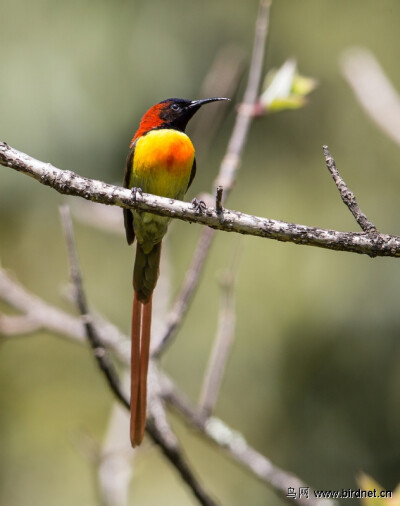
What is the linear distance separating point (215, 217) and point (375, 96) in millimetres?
1669

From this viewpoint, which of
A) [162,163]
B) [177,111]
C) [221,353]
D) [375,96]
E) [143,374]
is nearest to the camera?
[143,374]

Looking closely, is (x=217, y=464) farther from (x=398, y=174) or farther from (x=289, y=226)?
(x=289, y=226)

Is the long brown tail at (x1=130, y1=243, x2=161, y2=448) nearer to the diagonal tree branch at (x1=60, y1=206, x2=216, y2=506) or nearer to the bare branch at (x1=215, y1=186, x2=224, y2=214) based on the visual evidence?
the diagonal tree branch at (x1=60, y1=206, x2=216, y2=506)

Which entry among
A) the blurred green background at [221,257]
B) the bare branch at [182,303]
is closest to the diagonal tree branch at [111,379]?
Result: the bare branch at [182,303]

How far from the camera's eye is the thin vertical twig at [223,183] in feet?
10.7

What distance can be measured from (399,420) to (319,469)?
31.1 inches

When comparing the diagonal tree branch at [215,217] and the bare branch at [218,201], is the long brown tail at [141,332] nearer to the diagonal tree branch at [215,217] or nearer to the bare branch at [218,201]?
the diagonal tree branch at [215,217]

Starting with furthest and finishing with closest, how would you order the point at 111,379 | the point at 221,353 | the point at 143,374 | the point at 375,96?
the point at 375,96 < the point at 221,353 < the point at 143,374 < the point at 111,379

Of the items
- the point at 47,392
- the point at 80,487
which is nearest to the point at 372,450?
the point at 80,487

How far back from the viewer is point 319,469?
600 centimetres

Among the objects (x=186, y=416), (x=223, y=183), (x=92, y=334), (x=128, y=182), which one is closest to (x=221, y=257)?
(x=128, y=182)

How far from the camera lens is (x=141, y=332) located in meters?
3.27

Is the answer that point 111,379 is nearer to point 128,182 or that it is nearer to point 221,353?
point 221,353

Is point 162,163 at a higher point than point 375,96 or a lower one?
lower
